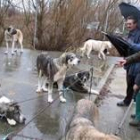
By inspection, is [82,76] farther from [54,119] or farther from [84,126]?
[84,126]

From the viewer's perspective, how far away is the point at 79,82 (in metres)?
7.34

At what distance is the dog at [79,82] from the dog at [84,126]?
8.43 ft

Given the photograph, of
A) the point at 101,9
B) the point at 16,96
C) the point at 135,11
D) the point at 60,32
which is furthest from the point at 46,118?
the point at 101,9

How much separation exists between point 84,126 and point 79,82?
3673 mm

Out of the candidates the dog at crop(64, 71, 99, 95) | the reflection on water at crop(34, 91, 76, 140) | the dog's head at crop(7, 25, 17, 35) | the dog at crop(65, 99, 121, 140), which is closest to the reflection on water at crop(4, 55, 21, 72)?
the dog's head at crop(7, 25, 17, 35)

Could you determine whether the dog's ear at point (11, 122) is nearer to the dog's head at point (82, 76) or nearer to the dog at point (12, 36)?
the dog's head at point (82, 76)

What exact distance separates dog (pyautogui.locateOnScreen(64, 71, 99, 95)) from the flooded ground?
16 centimetres

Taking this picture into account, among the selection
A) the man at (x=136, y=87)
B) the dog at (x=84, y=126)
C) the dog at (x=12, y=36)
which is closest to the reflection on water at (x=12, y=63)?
the dog at (x=12, y=36)

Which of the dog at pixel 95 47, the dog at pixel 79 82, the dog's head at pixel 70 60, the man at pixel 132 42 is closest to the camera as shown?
the man at pixel 132 42

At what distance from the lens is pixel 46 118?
5.64 m

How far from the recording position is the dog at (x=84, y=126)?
328 centimetres

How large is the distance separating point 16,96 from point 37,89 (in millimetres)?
662

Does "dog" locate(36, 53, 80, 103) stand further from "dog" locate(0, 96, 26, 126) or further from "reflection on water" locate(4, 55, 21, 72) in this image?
"reflection on water" locate(4, 55, 21, 72)

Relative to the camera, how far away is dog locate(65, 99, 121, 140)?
10.7 feet
